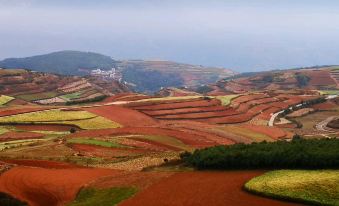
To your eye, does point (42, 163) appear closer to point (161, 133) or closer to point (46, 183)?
point (46, 183)

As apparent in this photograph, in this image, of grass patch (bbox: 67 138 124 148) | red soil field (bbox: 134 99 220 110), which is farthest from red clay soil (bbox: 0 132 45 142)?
red soil field (bbox: 134 99 220 110)

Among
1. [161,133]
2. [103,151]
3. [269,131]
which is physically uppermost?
[103,151]

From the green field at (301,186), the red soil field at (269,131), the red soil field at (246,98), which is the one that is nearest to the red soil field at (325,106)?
the red soil field at (246,98)

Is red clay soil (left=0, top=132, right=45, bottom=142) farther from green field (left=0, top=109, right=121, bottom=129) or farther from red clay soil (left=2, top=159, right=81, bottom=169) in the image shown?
red clay soil (left=2, top=159, right=81, bottom=169)

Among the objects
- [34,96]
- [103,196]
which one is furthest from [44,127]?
[34,96]

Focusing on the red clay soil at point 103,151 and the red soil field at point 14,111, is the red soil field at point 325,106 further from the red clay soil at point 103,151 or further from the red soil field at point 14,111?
the red clay soil at point 103,151

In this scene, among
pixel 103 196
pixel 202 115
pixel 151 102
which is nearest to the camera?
pixel 103 196

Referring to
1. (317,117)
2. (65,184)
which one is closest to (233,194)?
(65,184)
